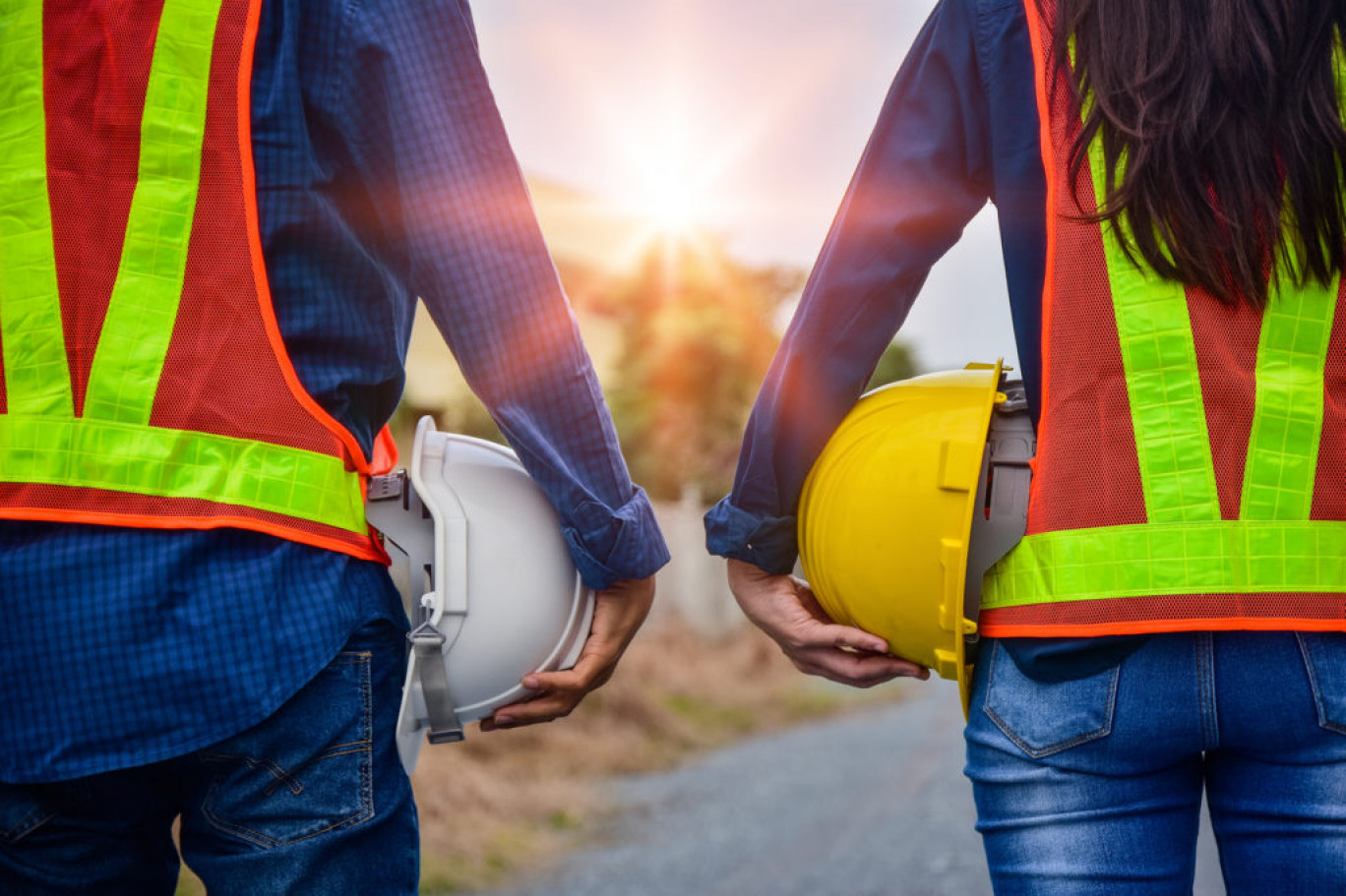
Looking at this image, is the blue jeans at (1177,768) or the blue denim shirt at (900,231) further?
the blue denim shirt at (900,231)

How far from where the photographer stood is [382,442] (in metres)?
1.99

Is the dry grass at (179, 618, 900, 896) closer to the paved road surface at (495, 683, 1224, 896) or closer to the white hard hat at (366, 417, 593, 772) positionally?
the paved road surface at (495, 683, 1224, 896)

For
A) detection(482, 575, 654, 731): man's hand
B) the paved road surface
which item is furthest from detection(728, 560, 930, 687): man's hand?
the paved road surface

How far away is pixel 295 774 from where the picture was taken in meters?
1.71

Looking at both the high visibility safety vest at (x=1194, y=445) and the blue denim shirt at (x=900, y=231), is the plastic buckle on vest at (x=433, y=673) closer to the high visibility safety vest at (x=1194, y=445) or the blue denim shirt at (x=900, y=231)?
the blue denim shirt at (x=900, y=231)

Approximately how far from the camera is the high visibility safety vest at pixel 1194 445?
1.62m

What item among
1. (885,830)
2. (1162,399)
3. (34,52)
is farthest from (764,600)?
(885,830)

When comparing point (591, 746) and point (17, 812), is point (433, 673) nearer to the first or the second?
point (17, 812)

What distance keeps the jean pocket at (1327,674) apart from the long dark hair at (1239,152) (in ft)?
1.42

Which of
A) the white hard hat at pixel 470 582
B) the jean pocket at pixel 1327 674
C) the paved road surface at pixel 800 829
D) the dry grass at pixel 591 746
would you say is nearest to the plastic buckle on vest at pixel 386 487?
the white hard hat at pixel 470 582

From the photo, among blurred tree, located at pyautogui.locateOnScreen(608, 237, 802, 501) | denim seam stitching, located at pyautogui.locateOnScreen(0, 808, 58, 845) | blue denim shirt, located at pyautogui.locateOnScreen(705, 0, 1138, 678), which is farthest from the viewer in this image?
blurred tree, located at pyautogui.locateOnScreen(608, 237, 802, 501)

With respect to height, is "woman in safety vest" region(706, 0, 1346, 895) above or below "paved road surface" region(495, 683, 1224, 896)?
above

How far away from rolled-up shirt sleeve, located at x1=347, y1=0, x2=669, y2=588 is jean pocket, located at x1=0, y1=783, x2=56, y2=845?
Result: 797 mm

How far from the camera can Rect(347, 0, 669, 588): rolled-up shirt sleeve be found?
185 cm
